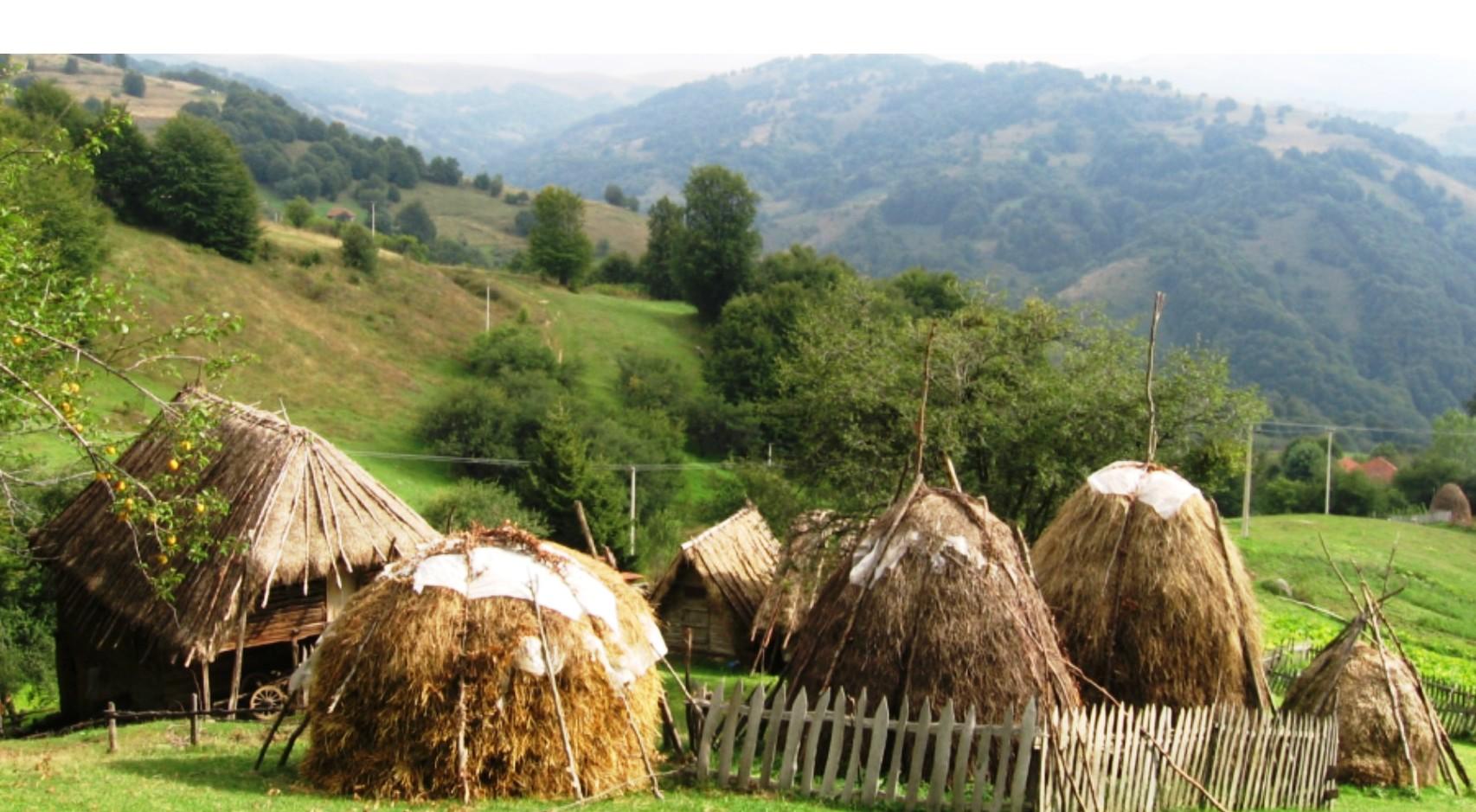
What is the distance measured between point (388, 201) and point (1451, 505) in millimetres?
119380

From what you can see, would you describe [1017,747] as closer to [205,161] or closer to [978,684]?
[978,684]

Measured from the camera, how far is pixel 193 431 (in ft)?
36.0

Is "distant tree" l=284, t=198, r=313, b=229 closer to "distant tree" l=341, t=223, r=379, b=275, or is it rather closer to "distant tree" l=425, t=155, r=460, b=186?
"distant tree" l=341, t=223, r=379, b=275

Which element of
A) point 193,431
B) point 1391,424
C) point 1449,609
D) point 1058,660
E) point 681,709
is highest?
point 193,431

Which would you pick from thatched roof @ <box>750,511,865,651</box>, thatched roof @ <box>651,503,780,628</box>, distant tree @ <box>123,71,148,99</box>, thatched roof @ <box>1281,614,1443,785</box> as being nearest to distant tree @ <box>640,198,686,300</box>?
thatched roof @ <box>651,503,780,628</box>

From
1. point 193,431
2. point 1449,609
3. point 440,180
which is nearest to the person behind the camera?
point 193,431

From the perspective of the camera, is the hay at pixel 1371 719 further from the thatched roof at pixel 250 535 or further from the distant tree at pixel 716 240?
the distant tree at pixel 716 240

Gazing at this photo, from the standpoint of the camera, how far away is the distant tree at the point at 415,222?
138 metres

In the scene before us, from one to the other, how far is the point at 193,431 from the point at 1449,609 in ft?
127

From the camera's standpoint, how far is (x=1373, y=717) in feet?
54.7

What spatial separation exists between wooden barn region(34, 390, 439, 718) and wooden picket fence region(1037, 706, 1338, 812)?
11978mm

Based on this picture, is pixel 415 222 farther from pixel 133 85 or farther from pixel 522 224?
pixel 133 85

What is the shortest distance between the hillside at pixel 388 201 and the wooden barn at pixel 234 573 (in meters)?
114

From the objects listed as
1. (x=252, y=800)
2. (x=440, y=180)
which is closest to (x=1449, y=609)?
(x=252, y=800)
